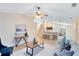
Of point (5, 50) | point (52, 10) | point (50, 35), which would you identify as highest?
point (52, 10)

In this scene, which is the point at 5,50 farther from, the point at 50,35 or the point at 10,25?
the point at 50,35

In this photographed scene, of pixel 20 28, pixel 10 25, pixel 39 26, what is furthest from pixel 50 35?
pixel 10 25

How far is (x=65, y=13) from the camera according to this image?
2379 millimetres

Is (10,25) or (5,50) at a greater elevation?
(10,25)

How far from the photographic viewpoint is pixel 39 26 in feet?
8.01

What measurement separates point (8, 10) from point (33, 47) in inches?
35.0

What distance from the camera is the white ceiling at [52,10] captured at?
2.20 meters

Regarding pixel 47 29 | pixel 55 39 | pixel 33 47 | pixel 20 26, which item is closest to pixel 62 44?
pixel 55 39

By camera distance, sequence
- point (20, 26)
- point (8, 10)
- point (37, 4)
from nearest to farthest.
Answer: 1. point (37, 4)
2. point (8, 10)
3. point (20, 26)

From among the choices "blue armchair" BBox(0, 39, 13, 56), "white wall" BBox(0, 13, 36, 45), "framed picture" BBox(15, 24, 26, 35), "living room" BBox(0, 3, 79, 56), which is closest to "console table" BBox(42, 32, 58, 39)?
"living room" BBox(0, 3, 79, 56)

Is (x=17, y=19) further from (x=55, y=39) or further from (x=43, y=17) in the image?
(x=55, y=39)

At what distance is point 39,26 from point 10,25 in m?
0.62

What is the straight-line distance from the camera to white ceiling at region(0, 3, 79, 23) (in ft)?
7.21

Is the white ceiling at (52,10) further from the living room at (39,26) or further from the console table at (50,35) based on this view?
the console table at (50,35)
